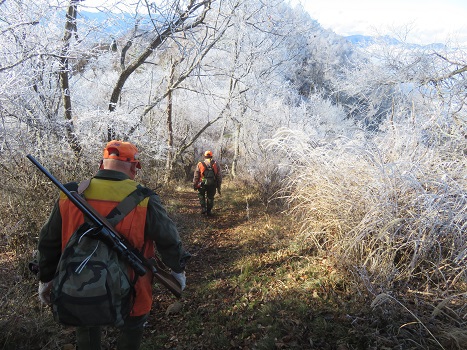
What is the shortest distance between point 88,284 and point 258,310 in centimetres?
236

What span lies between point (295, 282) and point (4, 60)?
5.11m

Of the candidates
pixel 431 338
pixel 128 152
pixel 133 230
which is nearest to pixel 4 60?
pixel 128 152

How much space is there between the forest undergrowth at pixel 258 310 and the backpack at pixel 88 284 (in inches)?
61.1

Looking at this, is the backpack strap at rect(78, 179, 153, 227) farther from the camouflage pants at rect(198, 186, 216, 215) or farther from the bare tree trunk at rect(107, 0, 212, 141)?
the camouflage pants at rect(198, 186, 216, 215)

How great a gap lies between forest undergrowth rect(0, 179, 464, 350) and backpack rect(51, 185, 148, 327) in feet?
5.09

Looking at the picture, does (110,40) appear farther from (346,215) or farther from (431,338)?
(431,338)

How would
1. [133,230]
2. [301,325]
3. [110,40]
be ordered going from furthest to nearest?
1. [110,40]
2. [301,325]
3. [133,230]

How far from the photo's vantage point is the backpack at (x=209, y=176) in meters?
7.88

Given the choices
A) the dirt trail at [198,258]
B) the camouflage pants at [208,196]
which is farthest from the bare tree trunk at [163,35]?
the dirt trail at [198,258]

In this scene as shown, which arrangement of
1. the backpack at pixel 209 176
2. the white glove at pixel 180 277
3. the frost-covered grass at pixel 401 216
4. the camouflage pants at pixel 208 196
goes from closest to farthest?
the white glove at pixel 180 277, the frost-covered grass at pixel 401 216, the backpack at pixel 209 176, the camouflage pants at pixel 208 196

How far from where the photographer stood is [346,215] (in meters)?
4.11

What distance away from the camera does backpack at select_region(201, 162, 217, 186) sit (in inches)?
310

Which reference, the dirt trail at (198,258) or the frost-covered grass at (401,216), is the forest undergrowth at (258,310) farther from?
the frost-covered grass at (401,216)

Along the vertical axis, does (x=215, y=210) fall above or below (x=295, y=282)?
below
